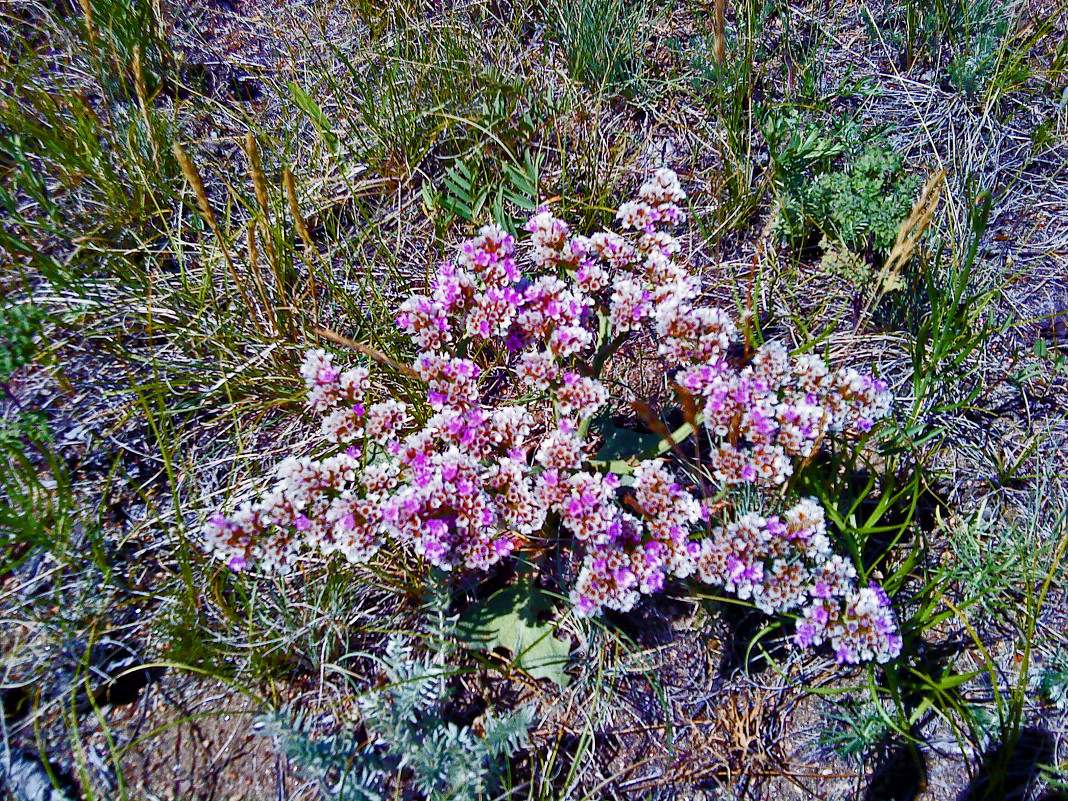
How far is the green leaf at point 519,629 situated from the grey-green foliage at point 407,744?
11 centimetres

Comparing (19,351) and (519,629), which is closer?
(519,629)

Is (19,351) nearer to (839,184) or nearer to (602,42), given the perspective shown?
(602,42)

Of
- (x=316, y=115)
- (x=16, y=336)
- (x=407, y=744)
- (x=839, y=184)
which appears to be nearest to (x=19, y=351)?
(x=16, y=336)

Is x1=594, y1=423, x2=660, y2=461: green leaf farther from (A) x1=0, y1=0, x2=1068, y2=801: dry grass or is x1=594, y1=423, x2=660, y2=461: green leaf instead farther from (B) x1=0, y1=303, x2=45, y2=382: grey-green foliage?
(B) x1=0, y1=303, x2=45, y2=382: grey-green foliage

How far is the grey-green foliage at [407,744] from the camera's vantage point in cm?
188

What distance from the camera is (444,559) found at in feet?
5.78

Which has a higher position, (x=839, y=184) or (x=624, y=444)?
(x=839, y=184)

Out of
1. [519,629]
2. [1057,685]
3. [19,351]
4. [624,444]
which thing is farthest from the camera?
[19,351]

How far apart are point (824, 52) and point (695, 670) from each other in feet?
8.70

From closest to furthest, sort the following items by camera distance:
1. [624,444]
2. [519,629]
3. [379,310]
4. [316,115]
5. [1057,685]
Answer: [1057,685]
[519,629]
[624,444]
[379,310]
[316,115]

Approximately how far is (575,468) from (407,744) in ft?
2.88

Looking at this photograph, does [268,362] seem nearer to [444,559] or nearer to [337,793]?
[444,559]

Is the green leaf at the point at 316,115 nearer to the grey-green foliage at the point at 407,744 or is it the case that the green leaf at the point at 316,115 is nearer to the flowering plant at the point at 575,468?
the flowering plant at the point at 575,468

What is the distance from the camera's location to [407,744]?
192cm
